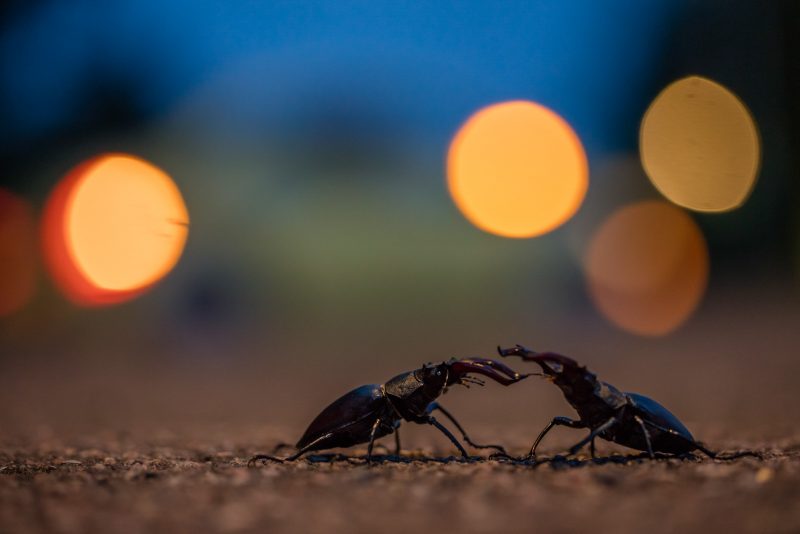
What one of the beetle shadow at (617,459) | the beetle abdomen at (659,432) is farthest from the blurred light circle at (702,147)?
the beetle abdomen at (659,432)

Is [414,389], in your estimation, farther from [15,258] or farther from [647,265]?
[647,265]

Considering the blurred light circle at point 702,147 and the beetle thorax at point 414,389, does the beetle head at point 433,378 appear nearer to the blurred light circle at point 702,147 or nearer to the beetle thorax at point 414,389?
the beetle thorax at point 414,389

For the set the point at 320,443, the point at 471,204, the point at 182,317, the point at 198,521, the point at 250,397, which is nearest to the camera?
the point at 198,521

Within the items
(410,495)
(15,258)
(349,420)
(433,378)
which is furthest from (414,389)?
(15,258)

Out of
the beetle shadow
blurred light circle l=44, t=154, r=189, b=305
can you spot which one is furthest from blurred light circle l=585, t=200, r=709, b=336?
the beetle shadow

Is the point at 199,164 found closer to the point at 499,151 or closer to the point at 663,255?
the point at 499,151

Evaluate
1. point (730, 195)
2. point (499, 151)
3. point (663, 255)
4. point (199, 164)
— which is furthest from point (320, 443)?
point (499, 151)

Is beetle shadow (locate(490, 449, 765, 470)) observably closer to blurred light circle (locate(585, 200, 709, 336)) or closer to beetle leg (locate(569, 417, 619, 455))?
beetle leg (locate(569, 417, 619, 455))
